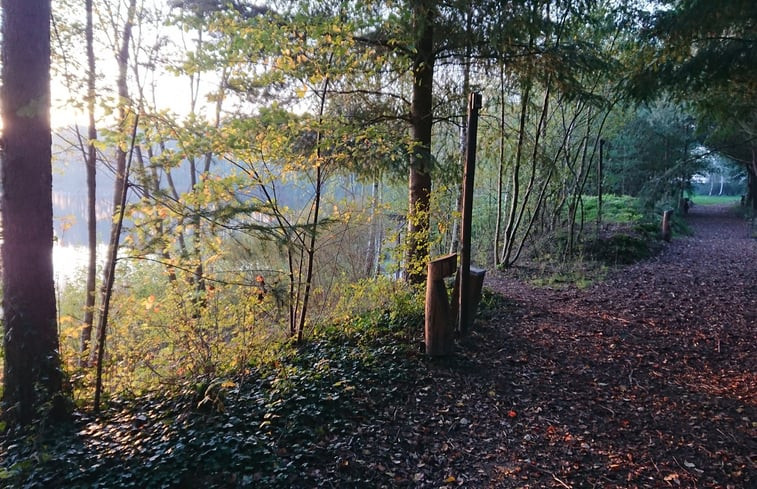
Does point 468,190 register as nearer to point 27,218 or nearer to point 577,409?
point 577,409

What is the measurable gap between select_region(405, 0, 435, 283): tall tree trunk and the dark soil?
1.28m

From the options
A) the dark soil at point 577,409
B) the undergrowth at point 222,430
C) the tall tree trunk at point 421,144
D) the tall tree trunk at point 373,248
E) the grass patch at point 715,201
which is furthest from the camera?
the grass patch at point 715,201

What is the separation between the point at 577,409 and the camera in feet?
12.0

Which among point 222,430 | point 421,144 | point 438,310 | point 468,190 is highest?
point 421,144

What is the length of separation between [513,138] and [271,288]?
615 cm

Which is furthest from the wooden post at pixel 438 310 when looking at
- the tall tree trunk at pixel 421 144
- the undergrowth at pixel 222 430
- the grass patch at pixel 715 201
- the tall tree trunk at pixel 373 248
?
the grass patch at pixel 715 201

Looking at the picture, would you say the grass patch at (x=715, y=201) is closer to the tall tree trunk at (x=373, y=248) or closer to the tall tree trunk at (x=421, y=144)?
the tall tree trunk at (x=373, y=248)

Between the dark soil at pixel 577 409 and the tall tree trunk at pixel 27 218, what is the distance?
241 centimetres

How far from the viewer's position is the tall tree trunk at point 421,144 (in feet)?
18.6

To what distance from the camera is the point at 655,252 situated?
10.7 m

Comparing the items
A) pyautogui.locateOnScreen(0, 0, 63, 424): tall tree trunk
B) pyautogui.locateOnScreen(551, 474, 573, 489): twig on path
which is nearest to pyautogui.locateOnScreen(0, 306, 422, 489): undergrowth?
pyautogui.locateOnScreen(0, 0, 63, 424): tall tree trunk

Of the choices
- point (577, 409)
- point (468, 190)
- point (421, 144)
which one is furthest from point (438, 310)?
point (421, 144)

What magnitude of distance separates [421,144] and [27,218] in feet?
13.8

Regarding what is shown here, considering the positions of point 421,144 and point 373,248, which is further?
point 373,248
